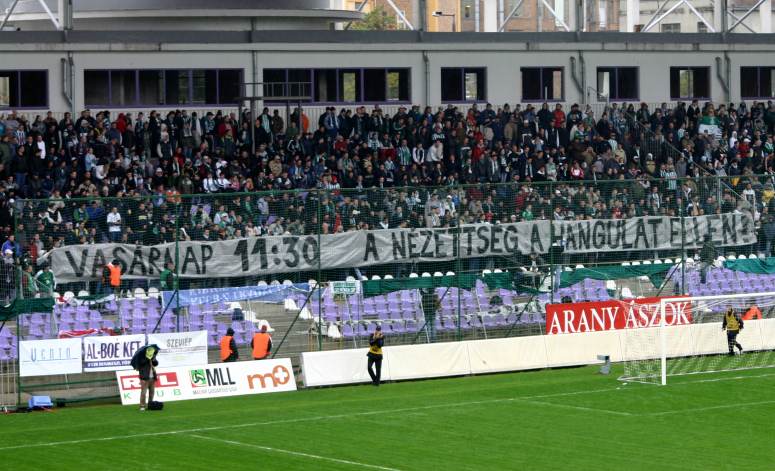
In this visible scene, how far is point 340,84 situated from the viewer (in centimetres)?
5028

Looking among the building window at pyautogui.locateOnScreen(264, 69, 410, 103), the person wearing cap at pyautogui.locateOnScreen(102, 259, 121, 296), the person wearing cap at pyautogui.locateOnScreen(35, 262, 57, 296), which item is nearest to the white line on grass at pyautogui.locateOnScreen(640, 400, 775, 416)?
the person wearing cap at pyautogui.locateOnScreen(102, 259, 121, 296)

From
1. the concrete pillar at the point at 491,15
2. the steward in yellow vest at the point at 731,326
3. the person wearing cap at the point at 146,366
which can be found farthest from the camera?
the concrete pillar at the point at 491,15

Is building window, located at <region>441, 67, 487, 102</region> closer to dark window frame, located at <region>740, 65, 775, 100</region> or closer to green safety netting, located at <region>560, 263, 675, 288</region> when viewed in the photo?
dark window frame, located at <region>740, 65, 775, 100</region>

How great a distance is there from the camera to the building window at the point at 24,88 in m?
44.7

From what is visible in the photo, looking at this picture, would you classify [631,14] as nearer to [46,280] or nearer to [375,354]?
[375,354]

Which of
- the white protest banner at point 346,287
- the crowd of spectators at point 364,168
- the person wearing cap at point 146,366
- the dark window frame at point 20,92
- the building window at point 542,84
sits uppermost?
the building window at point 542,84

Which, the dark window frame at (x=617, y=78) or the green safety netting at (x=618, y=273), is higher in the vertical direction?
the dark window frame at (x=617, y=78)

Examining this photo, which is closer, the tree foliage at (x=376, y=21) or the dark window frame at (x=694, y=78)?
the dark window frame at (x=694, y=78)

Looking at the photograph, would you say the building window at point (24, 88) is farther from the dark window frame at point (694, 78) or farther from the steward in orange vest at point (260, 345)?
the dark window frame at point (694, 78)

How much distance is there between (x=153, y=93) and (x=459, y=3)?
75.1 m

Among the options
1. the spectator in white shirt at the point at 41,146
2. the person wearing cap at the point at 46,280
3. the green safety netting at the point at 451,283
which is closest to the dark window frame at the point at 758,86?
the green safety netting at the point at 451,283

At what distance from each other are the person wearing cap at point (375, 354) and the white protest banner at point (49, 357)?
6.25 metres

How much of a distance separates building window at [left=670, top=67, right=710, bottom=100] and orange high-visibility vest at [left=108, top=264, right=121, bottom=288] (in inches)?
1302

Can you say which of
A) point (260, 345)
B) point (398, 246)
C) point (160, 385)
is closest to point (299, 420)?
point (160, 385)
